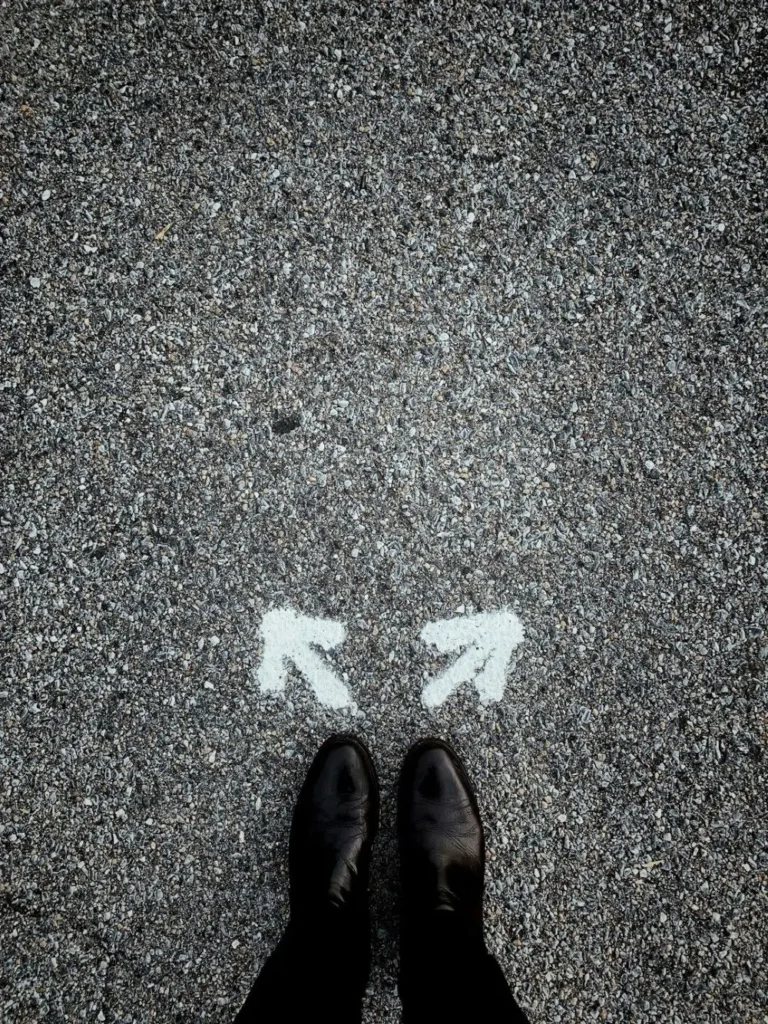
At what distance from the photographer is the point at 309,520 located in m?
2.06

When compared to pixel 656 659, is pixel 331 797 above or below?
below

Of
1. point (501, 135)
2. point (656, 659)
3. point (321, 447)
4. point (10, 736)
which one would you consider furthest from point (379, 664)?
point (501, 135)

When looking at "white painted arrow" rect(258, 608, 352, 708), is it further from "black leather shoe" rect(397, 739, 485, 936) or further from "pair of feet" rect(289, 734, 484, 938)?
"black leather shoe" rect(397, 739, 485, 936)

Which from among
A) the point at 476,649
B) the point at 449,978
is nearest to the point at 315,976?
the point at 449,978

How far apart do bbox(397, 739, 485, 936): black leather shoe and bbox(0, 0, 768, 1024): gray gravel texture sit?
0.27ft

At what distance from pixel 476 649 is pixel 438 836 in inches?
23.6

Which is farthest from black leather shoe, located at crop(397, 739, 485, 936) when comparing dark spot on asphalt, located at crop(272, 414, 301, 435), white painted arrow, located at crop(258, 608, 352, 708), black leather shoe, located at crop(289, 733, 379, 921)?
dark spot on asphalt, located at crop(272, 414, 301, 435)

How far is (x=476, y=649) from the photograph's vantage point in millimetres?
2070

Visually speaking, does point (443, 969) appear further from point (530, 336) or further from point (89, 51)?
point (89, 51)

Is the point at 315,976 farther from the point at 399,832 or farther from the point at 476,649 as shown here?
the point at 476,649

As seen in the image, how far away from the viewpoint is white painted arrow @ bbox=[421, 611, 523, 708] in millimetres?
2062

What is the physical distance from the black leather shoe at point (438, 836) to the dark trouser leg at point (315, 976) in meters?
0.20

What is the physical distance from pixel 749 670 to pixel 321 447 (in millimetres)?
1635

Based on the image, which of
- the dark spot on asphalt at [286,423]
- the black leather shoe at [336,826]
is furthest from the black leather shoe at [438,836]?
the dark spot on asphalt at [286,423]
